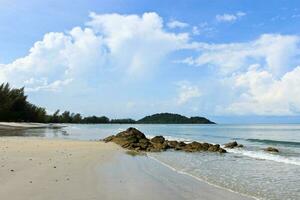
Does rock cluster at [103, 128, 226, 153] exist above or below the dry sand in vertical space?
above

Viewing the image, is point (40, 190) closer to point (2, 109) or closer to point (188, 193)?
point (188, 193)

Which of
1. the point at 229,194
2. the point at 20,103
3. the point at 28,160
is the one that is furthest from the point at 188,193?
the point at 20,103

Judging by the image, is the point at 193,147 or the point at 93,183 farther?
the point at 193,147

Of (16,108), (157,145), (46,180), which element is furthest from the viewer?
(16,108)

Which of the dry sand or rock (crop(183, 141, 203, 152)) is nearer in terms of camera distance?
the dry sand

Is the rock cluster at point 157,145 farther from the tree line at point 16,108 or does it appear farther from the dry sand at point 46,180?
the tree line at point 16,108

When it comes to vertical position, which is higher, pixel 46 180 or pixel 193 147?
pixel 193 147

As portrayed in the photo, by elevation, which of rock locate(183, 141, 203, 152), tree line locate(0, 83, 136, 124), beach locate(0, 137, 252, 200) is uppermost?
tree line locate(0, 83, 136, 124)

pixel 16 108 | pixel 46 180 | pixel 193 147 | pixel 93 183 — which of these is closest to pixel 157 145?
pixel 193 147

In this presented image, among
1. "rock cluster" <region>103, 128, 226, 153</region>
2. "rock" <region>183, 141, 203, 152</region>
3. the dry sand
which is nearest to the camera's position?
the dry sand

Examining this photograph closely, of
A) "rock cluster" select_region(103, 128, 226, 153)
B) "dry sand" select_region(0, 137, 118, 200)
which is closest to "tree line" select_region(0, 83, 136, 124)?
"rock cluster" select_region(103, 128, 226, 153)

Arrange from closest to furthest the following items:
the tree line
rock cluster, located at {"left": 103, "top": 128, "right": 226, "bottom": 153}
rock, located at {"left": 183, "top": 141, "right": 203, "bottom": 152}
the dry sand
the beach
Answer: the dry sand → the beach → rock cluster, located at {"left": 103, "top": 128, "right": 226, "bottom": 153} → rock, located at {"left": 183, "top": 141, "right": 203, "bottom": 152} → the tree line

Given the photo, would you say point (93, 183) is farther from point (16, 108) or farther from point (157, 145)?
point (16, 108)

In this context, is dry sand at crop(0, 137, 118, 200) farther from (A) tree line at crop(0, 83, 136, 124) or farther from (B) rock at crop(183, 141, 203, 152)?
(A) tree line at crop(0, 83, 136, 124)
